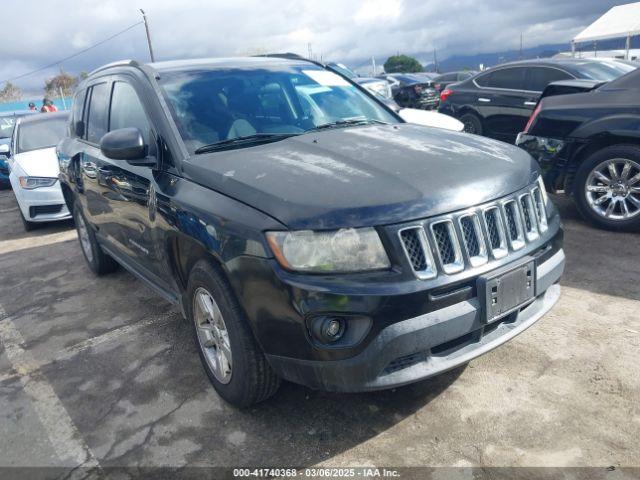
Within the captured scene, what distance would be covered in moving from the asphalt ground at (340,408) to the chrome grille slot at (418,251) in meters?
0.86

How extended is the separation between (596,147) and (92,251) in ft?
16.2

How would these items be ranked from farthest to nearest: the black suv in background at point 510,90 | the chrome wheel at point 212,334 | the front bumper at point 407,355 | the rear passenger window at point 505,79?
the rear passenger window at point 505,79
the black suv in background at point 510,90
the chrome wheel at point 212,334
the front bumper at point 407,355

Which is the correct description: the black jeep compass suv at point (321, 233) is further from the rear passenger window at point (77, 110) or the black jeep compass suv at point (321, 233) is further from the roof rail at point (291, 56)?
the rear passenger window at point (77, 110)

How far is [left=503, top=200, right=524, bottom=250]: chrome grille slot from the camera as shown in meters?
2.52

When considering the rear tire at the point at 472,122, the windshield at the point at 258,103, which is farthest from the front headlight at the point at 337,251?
the rear tire at the point at 472,122

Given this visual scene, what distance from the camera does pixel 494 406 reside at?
8.86 feet

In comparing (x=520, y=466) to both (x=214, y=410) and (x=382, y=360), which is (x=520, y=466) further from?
(x=214, y=410)

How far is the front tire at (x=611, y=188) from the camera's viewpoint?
4.82 m

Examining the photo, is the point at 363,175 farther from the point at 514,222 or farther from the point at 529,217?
the point at 529,217

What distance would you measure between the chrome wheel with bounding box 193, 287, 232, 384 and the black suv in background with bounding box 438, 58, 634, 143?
6871mm

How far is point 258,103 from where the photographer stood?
11.1 ft

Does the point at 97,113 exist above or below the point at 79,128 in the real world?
above

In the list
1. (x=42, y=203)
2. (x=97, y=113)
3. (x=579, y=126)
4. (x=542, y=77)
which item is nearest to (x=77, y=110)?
(x=97, y=113)

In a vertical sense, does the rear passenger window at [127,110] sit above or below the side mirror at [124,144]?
above
